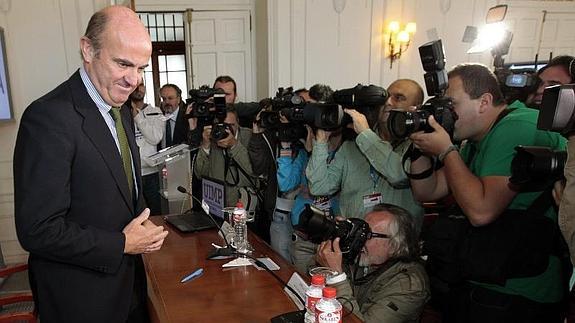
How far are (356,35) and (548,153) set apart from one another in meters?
3.99

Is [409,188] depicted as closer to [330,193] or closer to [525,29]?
[330,193]

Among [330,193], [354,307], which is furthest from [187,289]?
[330,193]

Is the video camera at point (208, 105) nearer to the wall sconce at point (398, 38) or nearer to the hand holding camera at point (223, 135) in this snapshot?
the hand holding camera at point (223, 135)

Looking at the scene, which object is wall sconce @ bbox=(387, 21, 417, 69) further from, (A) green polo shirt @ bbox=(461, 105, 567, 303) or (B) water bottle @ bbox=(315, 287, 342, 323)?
(B) water bottle @ bbox=(315, 287, 342, 323)

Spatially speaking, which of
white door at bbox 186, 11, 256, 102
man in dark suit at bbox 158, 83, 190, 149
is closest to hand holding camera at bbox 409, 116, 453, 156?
man in dark suit at bbox 158, 83, 190, 149

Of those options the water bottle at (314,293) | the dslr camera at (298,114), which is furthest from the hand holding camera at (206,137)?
the water bottle at (314,293)

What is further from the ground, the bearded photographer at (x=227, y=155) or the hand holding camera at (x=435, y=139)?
the hand holding camera at (x=435, y=139)

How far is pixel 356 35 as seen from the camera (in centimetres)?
476

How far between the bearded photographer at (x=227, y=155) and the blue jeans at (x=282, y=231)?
0.30 meters

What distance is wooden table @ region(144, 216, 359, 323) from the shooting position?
1.26 m

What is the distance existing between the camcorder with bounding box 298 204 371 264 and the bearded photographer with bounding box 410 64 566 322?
0.34 m

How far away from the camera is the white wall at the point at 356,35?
454 centimetres

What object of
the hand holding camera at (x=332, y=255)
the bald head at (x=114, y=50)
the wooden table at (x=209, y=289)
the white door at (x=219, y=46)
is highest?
the white door at (x=219, y=46)

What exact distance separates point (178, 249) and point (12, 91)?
283 cm
